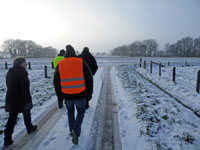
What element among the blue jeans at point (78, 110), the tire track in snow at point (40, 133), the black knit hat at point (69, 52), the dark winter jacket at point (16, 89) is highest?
the black knit hat at point (69, 52)

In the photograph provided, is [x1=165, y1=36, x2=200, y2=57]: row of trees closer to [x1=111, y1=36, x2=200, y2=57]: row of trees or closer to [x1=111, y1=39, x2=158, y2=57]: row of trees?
[x1=111, y1=36, x2=200, y2=57]: row of trees

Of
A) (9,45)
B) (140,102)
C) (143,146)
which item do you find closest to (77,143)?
(143,146)

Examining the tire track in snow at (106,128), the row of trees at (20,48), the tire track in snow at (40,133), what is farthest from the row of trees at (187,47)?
the tire track in snow at (40,133)

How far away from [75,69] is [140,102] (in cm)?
397

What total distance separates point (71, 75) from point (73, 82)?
15 cm

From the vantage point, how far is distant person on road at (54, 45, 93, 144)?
255 cm

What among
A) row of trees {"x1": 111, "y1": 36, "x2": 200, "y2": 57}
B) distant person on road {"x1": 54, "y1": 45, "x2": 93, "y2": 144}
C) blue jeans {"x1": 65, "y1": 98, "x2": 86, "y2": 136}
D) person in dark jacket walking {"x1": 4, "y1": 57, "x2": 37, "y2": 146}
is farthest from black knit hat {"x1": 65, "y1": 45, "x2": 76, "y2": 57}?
row of trees {"x1": 111, "y1": 36, "x2": 200, "y2": 57}

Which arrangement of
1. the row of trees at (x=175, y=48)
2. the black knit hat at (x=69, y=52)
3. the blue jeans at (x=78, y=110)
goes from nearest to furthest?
the black knit hat at (x=69, y=52)
the blue jeans at (x=78, y=110)
the row of trees at (x=175, y=48)

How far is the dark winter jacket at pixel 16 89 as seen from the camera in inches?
110

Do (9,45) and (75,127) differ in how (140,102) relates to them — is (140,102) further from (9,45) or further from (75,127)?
(9,45)

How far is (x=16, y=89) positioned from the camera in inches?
113

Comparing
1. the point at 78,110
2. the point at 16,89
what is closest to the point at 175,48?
the point at 78,110

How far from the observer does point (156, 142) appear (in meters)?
3.01

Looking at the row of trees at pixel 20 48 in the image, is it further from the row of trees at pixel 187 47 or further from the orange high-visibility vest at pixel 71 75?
the row of trees at pixel 187 47
